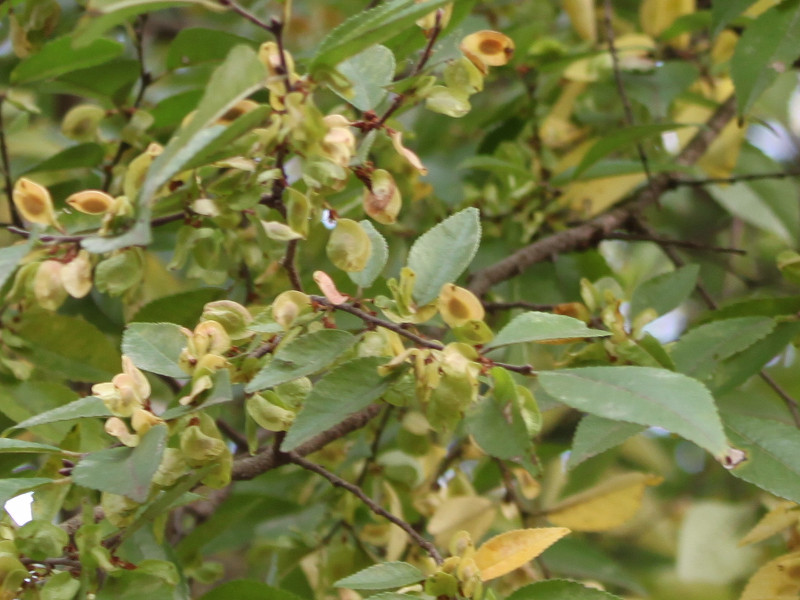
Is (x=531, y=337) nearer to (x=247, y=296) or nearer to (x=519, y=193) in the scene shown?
(x=247, y=296)

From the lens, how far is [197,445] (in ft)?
1.33

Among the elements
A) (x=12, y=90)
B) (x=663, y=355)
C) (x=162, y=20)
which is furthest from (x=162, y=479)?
(x=162, y=20)

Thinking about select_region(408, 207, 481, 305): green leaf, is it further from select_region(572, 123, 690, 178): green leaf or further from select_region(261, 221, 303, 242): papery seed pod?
select_region(572, 123, 690, 178): green leaf

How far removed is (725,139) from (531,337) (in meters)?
0.59

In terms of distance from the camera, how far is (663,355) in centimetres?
53

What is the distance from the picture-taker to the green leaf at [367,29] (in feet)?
1.20

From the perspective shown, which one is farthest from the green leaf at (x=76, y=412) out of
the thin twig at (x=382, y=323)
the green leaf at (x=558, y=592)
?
the green leaf at (x=558, y=592)

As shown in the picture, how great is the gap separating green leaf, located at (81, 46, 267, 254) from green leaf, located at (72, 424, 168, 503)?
87 mm

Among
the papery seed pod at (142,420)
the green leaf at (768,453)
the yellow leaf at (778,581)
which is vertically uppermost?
the papery seed pod at (142,420)

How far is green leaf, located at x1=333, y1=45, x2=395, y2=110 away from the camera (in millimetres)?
448

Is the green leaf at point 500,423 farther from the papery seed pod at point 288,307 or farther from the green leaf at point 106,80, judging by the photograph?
the green leaf at point 106,80

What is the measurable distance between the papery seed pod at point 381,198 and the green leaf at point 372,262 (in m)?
0.03

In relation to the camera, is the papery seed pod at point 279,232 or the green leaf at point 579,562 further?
the green leaf at point 579,562

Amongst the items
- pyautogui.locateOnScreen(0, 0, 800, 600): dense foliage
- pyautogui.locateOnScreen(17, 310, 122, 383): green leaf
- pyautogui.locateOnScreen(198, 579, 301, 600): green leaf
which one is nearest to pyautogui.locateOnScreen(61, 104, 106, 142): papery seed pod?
pyautogui.locateOnScreen(0, 0, 800, 600): dense foliage
